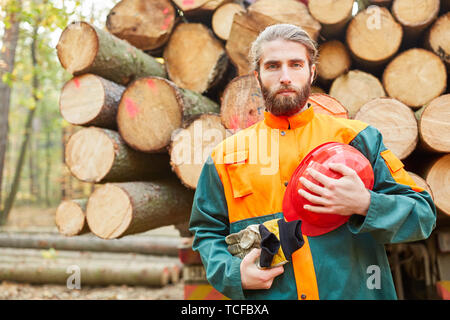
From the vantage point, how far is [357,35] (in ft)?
8.93

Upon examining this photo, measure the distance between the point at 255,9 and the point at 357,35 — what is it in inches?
31.9

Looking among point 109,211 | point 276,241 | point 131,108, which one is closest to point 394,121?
point 276,241

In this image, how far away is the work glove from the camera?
1327 mm

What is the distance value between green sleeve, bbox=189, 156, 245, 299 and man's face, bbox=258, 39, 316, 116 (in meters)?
0.42

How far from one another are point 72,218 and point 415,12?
3.01 metres

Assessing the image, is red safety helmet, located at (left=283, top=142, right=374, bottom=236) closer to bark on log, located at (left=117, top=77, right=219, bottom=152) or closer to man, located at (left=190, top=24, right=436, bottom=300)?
man, located at (left=190, top=24, right=436, bottom=300)

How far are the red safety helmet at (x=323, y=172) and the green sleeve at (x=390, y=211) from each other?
0.25 ft

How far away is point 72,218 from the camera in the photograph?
272 centimetres

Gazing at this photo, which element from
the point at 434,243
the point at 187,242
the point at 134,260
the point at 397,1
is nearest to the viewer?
the point at 397,1

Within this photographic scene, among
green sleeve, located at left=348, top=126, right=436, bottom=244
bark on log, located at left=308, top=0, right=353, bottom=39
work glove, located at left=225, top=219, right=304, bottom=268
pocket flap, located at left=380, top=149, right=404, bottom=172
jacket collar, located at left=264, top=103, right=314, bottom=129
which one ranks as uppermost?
bark on log, located at left=308, top=0, right=353, bottom=39

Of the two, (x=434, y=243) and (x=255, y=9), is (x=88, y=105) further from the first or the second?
(x=434, y=243)

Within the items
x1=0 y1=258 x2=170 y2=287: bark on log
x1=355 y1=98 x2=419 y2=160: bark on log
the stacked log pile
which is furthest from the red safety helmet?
x1=0 y1=258 x2=170 y2=287: bark on log
